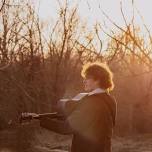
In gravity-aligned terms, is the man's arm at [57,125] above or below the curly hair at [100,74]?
below

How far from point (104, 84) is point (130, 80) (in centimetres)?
1664

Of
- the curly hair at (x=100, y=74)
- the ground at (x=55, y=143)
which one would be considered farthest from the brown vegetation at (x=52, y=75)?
the curly hair at (x=100, y=74)

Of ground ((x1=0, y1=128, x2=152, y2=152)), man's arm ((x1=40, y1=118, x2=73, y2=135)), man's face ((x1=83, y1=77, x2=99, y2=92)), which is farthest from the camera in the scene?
ground ((x1=0, y1=128, x2=152, y2=152))

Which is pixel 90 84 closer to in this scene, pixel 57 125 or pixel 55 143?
pixel 57 125

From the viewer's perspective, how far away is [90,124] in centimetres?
425

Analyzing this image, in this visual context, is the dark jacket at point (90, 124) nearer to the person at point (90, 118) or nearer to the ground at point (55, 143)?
the person at point (90, 118)

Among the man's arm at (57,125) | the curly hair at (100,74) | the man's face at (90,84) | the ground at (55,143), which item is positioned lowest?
the ground at (55,143)

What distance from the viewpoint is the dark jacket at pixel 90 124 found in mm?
4219

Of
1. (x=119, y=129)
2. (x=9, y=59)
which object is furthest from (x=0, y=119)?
(x=119, y=129)

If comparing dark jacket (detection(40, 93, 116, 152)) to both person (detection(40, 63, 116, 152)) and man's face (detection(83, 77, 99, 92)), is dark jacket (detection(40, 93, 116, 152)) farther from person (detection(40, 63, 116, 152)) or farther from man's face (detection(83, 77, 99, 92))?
man's face (detection(83, 77, 99, 92))

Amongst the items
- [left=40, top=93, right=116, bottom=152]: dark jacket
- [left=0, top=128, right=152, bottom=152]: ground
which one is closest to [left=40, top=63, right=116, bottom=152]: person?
[left=40, top=93, right=116, bottom=152]: dark jacket

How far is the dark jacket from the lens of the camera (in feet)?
13.8

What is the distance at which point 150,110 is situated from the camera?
790 inches

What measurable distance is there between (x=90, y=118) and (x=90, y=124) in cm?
5
